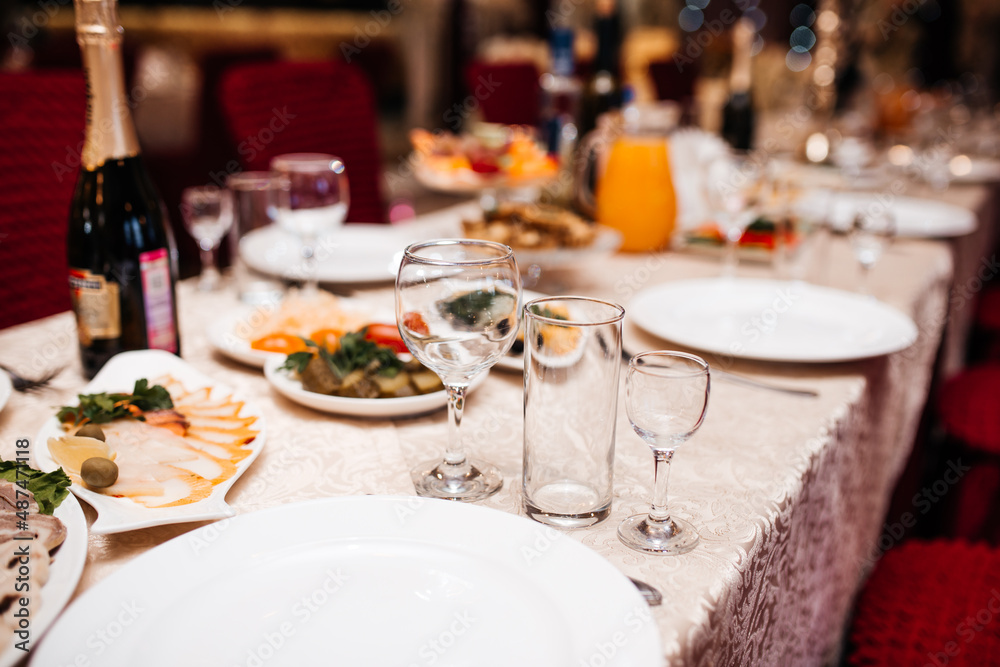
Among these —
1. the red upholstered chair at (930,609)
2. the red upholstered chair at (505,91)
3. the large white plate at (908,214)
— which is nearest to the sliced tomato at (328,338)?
the red upholstered chair at (930,609)

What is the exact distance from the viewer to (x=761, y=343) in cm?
101

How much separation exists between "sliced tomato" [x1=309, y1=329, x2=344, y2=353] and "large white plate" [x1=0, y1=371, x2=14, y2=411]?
302 millimetres

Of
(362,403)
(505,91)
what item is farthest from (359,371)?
(505,91)

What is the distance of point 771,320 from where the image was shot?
1.14m

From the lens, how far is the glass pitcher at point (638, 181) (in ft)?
4.89

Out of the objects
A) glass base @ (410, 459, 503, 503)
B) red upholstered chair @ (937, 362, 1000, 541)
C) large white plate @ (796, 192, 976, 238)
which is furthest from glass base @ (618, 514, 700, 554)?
red upholstered chair @ (937, 362, 1000, 541)

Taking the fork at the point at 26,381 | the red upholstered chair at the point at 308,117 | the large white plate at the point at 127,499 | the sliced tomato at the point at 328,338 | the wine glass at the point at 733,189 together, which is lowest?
the fork at the point at 26,381

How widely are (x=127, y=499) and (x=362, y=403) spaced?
0.23 m

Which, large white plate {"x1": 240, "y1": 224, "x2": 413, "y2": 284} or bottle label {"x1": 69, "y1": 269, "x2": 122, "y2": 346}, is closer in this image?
bottle label {"x1": 69, "y1": 269, "x2": 122, "y2": 346}

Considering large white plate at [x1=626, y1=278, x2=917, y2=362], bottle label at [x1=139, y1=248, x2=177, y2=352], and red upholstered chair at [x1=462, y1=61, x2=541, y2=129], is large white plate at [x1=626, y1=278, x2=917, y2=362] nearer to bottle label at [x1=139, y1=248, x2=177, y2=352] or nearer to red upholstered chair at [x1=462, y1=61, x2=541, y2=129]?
bottle label at [x1=139, y1=248, x2=177, y2=352]

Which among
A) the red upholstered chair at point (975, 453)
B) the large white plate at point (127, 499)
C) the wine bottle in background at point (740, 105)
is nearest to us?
the large white plate at point (127, 499)

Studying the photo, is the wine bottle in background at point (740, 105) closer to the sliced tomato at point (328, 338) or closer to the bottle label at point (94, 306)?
the sliced tomato at point (328, 338)

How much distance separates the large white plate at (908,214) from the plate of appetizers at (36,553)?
133cm

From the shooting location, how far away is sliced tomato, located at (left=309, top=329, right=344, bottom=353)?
0.86 meters
